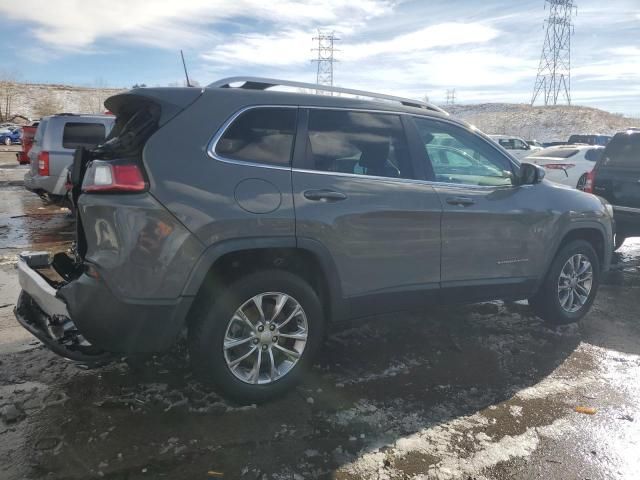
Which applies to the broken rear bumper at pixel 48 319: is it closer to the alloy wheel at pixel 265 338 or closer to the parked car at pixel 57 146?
the alloy wheel at pixel 265 338

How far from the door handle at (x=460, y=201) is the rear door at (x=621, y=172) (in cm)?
454

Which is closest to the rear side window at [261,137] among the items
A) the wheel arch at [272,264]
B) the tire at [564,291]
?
the wheel arch at [272,264]

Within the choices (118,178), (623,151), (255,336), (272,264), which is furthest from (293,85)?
(623,151)

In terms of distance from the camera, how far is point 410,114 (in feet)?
12.5

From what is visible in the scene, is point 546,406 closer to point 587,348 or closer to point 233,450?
point 587,348

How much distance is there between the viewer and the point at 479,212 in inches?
156

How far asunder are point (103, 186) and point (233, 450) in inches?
65.2

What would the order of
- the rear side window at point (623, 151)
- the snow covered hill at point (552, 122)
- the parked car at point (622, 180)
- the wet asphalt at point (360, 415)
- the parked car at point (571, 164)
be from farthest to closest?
1. the snow covered hill at point (552, 122)
2. the parked car at point (571, 164)
3. the rear side window at point (623, 151)
4. the parked car at point (622, 180)
5. the wet asphalt at point (360, 415)

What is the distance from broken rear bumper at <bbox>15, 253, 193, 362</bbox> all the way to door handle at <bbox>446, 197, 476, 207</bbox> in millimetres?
2105

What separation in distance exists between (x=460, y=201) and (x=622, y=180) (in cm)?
471

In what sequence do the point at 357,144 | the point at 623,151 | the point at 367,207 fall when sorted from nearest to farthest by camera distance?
the point at 367,207 → the point at 357,144 → the point at 623,151

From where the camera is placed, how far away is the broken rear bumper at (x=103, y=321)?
2.77 metres

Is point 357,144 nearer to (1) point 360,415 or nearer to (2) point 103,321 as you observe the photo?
(1) point 360,415

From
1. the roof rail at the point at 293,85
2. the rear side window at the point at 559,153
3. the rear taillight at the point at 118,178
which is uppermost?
the roof rail at the point at 293,85
